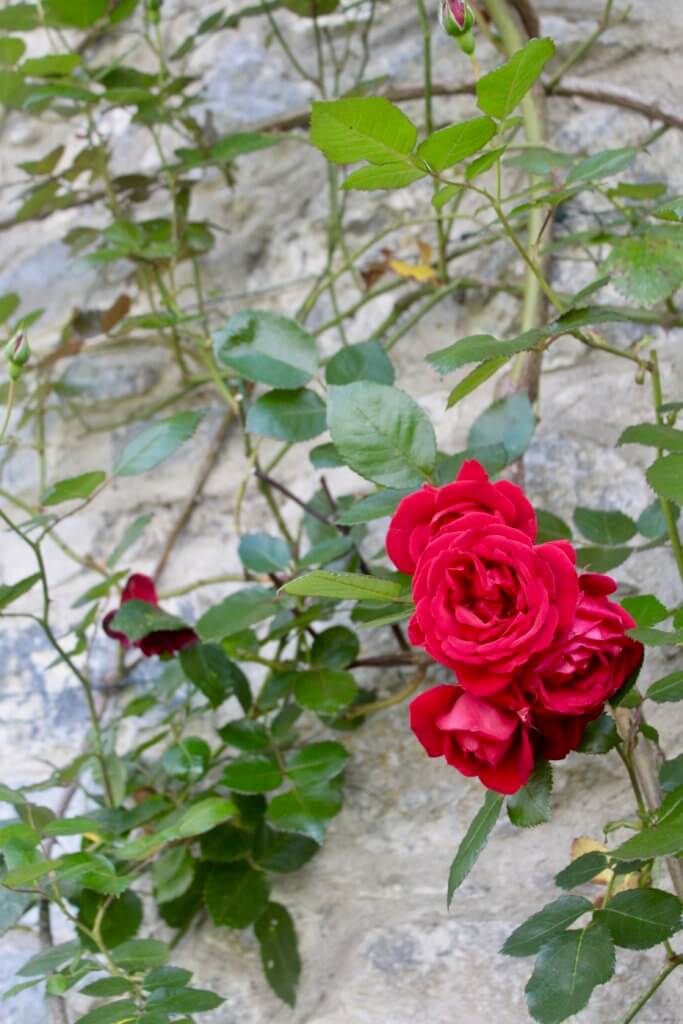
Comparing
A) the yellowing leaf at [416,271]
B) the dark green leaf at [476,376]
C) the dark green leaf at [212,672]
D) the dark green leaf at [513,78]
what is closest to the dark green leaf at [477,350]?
the dark green leaf at [476,376]

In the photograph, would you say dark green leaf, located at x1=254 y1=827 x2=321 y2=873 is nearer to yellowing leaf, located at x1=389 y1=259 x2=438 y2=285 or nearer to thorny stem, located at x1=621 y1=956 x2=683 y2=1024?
thorny stem, located at x1=621 y1=956 x2=683 y2=1024

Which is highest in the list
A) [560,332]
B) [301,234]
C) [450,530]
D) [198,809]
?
[301,234]

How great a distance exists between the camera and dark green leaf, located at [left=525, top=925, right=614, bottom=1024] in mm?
536

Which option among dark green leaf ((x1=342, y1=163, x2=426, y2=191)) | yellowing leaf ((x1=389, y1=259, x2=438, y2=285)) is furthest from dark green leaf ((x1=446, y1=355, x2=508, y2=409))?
yellowing leaf ((x1=389, y1=259, x2=438, y2=285))

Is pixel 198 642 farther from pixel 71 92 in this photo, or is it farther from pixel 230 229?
pixel 230 229

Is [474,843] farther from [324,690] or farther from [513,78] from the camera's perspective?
[513,78]

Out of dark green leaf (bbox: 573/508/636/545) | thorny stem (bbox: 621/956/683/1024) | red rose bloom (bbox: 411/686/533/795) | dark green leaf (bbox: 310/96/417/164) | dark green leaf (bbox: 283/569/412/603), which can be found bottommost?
thorny stem (bbox: 621/956/683/1024)

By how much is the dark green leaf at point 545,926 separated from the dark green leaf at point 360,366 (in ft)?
1.31

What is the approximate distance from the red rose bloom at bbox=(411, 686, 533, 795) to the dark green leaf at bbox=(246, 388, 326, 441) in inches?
12.7

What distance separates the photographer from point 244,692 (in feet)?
2.87

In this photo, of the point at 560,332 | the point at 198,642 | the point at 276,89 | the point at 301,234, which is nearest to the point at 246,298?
the point at 301,234

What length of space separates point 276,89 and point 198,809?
100cm

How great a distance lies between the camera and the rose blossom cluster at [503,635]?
1.67ft

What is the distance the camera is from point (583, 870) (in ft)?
1.97
